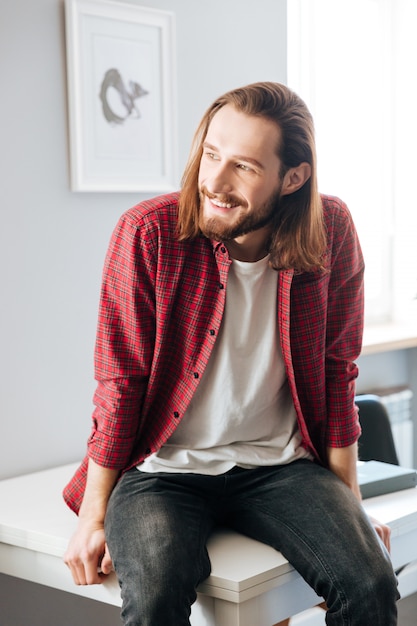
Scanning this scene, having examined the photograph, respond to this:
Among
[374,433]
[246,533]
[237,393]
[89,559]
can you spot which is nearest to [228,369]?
[237,393]

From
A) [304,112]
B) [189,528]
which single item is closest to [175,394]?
[189,528]

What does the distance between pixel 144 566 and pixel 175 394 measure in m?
0.32

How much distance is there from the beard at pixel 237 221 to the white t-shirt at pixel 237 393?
0.07 metres

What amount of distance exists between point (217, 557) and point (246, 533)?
0.34ft

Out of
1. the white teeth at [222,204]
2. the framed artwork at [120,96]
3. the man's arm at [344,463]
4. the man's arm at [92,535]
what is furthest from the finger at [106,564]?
the framed artwork at [120,96]

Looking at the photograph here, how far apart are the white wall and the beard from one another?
61 cm

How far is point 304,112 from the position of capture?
150cm

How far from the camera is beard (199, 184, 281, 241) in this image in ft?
4.82

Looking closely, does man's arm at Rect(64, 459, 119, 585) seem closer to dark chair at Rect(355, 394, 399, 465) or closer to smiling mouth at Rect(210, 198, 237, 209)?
smiling mouth at Rect(210, 198, 237, 209)

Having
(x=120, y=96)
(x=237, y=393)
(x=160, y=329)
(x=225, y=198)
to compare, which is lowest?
(x=237, y=393)

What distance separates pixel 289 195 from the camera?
1.56 metres

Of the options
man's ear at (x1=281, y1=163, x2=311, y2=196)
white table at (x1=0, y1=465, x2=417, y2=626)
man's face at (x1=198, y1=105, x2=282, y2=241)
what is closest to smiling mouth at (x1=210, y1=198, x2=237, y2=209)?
man's face at (x1=198, y1=105, x2=282, y2=241)

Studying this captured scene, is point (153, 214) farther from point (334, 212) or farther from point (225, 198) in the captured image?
point (334, 212)

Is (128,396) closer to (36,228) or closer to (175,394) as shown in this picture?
(175,394)
